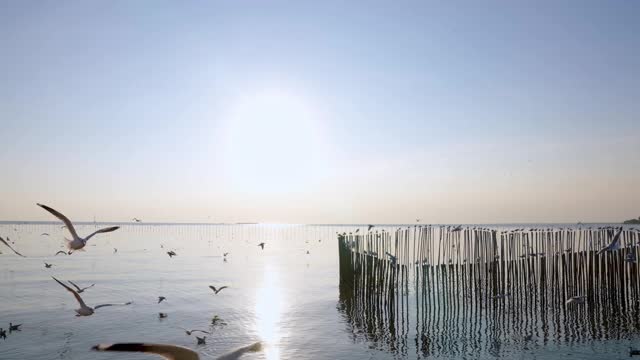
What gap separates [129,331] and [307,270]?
74.1ft

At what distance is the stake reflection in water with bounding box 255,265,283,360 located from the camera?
16.6m

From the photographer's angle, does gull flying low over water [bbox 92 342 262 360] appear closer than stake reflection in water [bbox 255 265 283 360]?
Yes

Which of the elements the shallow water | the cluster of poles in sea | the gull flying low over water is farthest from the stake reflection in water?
the gull flying low over water

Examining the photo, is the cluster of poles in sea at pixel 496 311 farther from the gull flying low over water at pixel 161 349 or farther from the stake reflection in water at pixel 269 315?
the gull flying low over water at pixel 161 349

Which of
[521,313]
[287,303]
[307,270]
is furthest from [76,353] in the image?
[307,270]

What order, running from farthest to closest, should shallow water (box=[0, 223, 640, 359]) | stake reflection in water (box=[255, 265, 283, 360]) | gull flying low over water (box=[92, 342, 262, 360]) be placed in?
stake reflection in water (box=[255, 265, 283, 360]), shallow water (box=[0, 223, 640, 359]), gull flying low over water (box=[92, 342, 262, 360])

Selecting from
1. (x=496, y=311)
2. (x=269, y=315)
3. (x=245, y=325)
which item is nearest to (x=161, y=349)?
(x=245, y=325)

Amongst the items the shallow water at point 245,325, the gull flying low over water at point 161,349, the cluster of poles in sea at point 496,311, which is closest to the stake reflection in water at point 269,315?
the shallow water at point 245,325

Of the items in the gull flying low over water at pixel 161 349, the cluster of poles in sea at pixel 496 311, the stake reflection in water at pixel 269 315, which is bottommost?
the stake reflection in water at pixel 269 315

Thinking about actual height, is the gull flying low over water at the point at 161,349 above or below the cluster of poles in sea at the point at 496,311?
above

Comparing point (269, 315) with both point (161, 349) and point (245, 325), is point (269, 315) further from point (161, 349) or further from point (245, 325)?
point (161, 349)

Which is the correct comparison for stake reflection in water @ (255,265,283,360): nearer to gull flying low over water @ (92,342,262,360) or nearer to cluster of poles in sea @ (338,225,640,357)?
cluster of poles in sea @ (338,225,640,357)

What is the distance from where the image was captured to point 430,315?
2033cm

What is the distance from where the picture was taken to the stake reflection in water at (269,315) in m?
16.6
